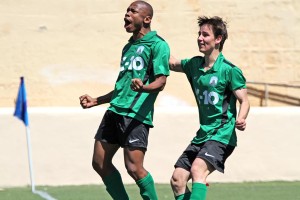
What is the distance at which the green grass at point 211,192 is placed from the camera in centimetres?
1002

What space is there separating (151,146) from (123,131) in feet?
12.4

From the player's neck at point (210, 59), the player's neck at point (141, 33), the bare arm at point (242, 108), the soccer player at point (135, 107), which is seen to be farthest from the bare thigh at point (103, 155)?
the bare arm at point (242, 108)

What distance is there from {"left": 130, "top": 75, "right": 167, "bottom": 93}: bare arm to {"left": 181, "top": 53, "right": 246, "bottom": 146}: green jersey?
370 millimetres

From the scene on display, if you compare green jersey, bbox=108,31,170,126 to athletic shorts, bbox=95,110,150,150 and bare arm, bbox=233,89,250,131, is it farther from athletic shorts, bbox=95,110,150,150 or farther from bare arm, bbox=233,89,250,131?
bare arm, bbox=233,89,250,131

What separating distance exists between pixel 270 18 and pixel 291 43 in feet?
1.97

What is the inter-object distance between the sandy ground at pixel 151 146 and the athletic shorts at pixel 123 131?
351cm

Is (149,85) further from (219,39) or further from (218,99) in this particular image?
(219,39)

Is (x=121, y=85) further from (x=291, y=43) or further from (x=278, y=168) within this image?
(x=291, y=43)

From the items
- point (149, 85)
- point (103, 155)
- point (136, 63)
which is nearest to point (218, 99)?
point (149, 85)

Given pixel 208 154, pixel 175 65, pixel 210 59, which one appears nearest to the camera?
pixel 208 154

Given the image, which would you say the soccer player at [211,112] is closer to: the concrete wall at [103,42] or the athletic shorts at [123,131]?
the athletic shorts at [123,131]

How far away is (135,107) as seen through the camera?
770cm

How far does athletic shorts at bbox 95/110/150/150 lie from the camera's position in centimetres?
767

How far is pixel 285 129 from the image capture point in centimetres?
1170
